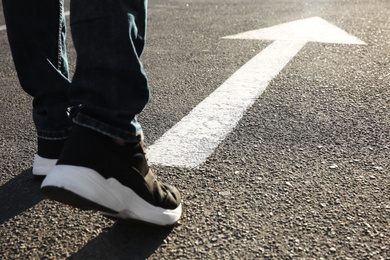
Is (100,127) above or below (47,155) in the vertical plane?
above

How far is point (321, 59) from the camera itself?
4.06 metres

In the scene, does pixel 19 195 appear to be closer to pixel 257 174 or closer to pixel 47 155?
pixel 47 155

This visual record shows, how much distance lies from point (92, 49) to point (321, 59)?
2.76 meters

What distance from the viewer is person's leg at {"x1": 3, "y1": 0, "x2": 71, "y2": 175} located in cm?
204

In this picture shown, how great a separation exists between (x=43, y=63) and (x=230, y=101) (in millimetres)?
1302

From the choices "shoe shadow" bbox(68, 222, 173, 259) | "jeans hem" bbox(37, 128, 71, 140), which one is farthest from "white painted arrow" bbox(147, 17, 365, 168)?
"shoe shadow" bbox(68, 222, 173, 259)

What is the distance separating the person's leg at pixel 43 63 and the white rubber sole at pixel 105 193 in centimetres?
55

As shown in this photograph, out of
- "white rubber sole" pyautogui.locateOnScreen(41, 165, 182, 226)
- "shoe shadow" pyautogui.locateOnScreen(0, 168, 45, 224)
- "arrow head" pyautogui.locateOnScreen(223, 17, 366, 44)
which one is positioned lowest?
"arrow head" pyautogui.locateOnScreen(223, 17, 366, 44)

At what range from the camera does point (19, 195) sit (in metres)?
2.08

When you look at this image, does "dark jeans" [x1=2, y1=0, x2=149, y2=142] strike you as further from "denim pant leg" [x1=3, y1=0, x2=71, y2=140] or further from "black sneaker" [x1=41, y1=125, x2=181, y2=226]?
"denim pant leg" [x1=3, y1=0, x2=71, y2=140]

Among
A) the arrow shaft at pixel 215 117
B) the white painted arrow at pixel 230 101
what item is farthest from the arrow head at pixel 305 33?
the arrow shaft at pixel 215 117

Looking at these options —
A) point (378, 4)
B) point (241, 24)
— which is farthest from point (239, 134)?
point (378, 4)

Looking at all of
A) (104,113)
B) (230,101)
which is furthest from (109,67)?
(230,101)

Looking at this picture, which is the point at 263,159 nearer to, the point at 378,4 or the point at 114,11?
the point at 114,11
